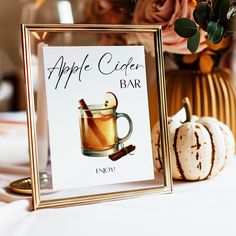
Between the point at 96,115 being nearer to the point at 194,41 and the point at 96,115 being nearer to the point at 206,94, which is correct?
the point at 194,41

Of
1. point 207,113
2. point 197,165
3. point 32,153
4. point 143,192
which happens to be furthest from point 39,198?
point 207,113

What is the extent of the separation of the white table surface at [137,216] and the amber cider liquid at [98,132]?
3.6 inches

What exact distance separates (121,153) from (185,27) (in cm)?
23

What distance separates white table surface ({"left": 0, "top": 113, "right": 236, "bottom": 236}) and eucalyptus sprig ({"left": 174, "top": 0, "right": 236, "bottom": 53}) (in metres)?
0.25

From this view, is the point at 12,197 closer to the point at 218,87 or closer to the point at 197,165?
the point at 197,165

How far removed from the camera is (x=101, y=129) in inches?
27.7

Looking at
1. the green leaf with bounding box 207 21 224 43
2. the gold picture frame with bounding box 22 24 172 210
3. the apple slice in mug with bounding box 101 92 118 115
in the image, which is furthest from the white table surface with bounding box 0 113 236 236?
the green leaf with bounding box 207 21 224 43

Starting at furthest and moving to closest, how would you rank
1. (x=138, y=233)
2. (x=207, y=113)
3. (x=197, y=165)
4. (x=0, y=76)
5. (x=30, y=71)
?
(x=0, y=76), (x=207, y=113), (x=197, y=165), (x=30, y=71), (x=138, y=233)

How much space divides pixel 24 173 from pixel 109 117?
0.88 feet

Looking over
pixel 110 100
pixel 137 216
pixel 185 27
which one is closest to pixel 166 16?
pixel 185 27

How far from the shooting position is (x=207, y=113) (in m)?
1.01

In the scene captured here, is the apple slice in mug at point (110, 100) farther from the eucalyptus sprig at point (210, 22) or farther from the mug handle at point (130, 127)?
the eucalyptus sprig at point (210, 22)

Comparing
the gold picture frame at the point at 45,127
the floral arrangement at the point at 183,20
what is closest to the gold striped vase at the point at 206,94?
the floral arrangement at the point at 183,20

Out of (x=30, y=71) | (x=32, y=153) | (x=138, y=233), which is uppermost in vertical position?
(x=30, y=71)
